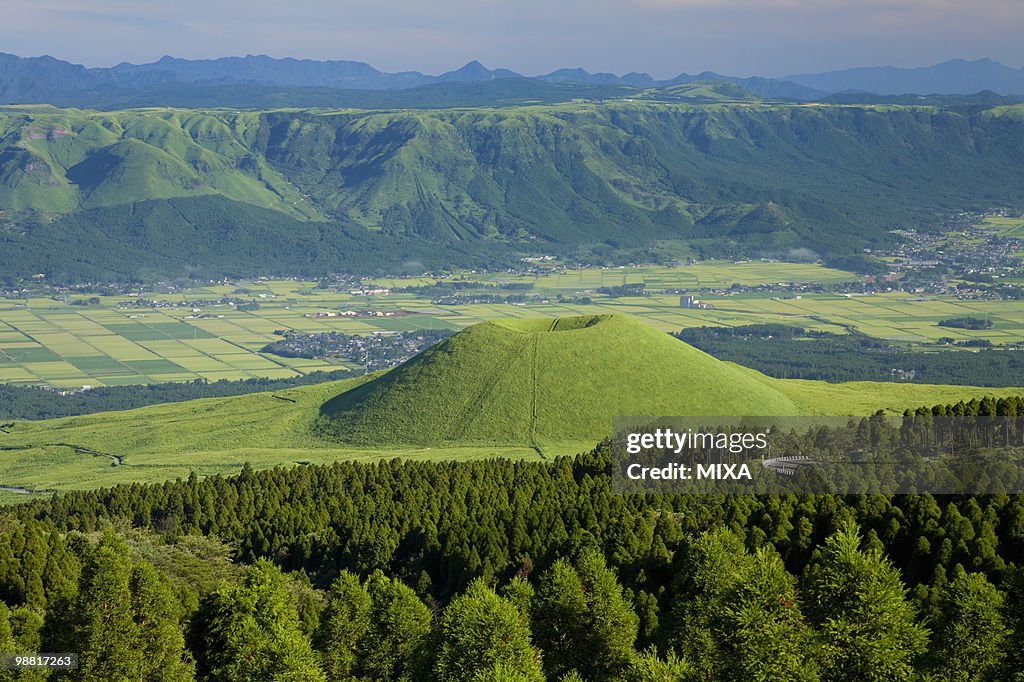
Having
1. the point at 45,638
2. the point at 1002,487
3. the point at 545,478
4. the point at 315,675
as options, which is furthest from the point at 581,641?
the point at 545,478

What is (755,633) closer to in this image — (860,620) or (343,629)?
(860,620)

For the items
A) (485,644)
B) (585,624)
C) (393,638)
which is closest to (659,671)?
(485,644)

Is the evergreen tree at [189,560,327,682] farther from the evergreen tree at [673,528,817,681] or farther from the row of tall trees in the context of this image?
the evergreen tree at [673,528,817,681]

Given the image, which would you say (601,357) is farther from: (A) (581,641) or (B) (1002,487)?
(A) (581,641)

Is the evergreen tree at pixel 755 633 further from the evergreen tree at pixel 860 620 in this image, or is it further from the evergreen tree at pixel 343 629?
the evergreen tree at pixel 343 629

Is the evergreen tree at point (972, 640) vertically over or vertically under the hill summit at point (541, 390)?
over

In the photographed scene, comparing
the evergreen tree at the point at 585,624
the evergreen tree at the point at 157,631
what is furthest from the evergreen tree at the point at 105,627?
the evergreen tree at the point at 585,624

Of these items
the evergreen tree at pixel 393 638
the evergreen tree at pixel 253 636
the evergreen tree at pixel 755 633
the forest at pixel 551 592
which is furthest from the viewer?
the evergreen tree at pixel 393 638
